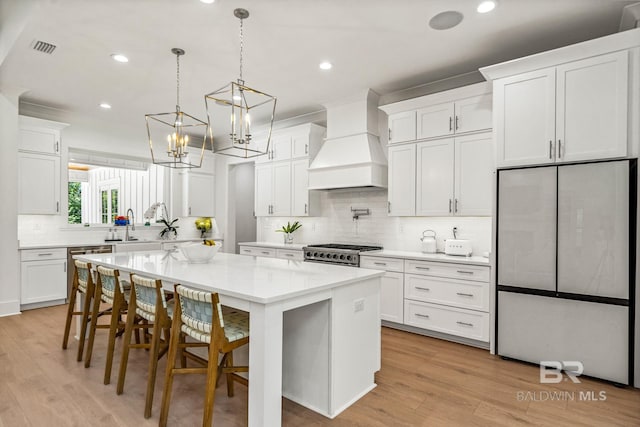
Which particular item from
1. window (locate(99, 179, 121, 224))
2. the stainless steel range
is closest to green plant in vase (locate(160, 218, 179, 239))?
window (locate(99, 179, 121, 224))

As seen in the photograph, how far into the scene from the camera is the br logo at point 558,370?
287 cm

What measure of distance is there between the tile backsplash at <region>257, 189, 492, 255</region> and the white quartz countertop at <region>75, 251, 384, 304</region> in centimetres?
196

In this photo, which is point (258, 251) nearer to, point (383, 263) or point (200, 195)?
point (200, 195)

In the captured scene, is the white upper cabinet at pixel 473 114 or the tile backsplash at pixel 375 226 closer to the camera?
the white upper cabinet at pixel 473 114

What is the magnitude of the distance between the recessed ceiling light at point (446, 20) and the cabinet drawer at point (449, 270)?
87.9 inches

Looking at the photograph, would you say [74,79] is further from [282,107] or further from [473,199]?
[473,199]

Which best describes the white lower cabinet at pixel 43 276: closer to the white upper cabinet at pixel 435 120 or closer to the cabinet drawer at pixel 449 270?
the cabinet drawer at pixel 449 270

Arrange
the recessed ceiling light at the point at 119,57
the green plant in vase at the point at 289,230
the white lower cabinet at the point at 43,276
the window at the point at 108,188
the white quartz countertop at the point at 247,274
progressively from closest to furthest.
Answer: the white quartz countertop at the point at 247,274, the recessed ceiling light at the point at 119,57, the white lower cabinet at the point at 43,276, the green plant in vase at the point at 289,230, the window at the point at 108,188

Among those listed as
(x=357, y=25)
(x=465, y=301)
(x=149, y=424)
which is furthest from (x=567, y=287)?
(x=149, y=424)

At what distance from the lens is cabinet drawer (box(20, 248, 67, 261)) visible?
4.77 meters

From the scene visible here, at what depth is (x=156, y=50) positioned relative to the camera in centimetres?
350

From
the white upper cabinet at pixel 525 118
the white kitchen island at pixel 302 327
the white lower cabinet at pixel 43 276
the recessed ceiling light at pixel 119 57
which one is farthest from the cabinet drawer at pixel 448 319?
the white lower cabinet at pixel 43 276

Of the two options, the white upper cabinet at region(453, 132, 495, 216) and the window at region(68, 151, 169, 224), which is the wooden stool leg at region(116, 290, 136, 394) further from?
the window at region(68, 151, 169, 224)

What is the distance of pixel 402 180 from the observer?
437cm
